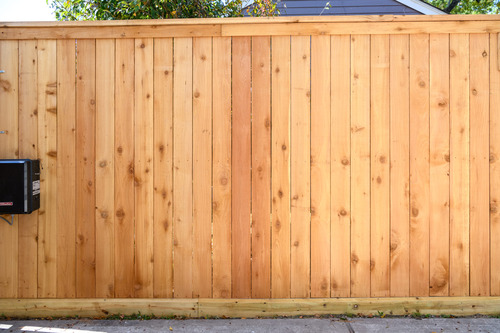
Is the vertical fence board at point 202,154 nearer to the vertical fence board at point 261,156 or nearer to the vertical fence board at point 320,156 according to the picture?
the vertical fence board at point 261,156

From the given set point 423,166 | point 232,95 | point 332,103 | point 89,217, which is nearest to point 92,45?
point 232,95

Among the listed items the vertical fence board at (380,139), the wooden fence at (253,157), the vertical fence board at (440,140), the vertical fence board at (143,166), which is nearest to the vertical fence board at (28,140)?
the wooden fence at (253,157)

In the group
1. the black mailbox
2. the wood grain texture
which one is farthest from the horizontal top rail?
the black mailbox

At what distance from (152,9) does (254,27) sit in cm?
135

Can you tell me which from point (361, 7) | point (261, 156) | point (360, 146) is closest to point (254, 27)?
point (261, 156)

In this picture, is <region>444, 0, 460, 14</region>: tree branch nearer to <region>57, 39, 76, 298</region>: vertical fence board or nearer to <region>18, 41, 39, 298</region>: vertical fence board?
<region>57, 39, 76, 298</region>: vertical fence board

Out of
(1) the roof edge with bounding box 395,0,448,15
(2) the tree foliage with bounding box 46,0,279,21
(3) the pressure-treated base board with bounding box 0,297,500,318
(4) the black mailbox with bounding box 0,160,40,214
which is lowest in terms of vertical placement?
(3) the pressure-treated base board with bounding box 0,297,500,318

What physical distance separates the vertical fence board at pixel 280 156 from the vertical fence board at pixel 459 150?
1224mm

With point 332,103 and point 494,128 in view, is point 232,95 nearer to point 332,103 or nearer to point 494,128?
point 332,103

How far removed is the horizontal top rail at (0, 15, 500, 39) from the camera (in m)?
2.27

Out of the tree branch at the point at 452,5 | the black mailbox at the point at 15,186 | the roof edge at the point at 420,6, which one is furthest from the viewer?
the tree branch at the point at 452,5

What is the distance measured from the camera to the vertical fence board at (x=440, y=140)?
7.52 ft

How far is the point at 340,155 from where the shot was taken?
2.30 m

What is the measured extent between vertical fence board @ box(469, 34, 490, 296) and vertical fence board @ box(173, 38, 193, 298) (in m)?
2.10
